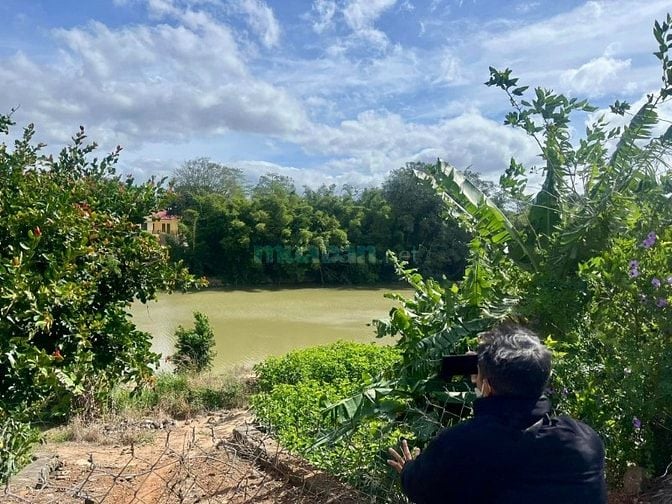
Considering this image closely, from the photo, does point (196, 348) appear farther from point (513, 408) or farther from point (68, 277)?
point (513, 408)

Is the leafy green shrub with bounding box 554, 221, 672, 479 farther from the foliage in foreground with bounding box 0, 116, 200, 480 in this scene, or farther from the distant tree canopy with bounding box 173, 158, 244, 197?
the distant tree canopy with bounding box 173, 158, 244, 197

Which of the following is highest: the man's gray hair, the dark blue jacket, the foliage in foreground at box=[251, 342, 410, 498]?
the man's gray hair

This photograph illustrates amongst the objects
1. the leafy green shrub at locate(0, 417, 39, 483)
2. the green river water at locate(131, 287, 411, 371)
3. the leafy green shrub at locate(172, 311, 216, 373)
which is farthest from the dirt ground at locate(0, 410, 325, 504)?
the green river water at locate(131, 287, 411, 371)

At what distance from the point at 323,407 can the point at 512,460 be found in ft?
7.66

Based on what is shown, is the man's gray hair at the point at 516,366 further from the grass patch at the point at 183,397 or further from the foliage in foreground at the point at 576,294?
the grass patch at the point at 183,397

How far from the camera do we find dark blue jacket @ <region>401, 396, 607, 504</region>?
1511 mm

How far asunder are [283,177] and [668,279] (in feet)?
126

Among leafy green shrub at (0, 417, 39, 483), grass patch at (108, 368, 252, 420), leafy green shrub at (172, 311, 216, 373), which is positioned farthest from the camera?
leafy green shrub at (172, 311, 216, 373)

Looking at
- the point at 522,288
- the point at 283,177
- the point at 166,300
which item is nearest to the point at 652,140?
the point at 522,288

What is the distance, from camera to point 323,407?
3.73 m

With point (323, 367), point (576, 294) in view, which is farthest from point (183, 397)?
point (576, 294)

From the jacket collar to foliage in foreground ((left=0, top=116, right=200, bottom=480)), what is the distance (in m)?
2.83

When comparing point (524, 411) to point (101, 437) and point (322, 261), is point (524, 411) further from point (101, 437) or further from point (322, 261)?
point (322, 261)

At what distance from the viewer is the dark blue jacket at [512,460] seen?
151cm
